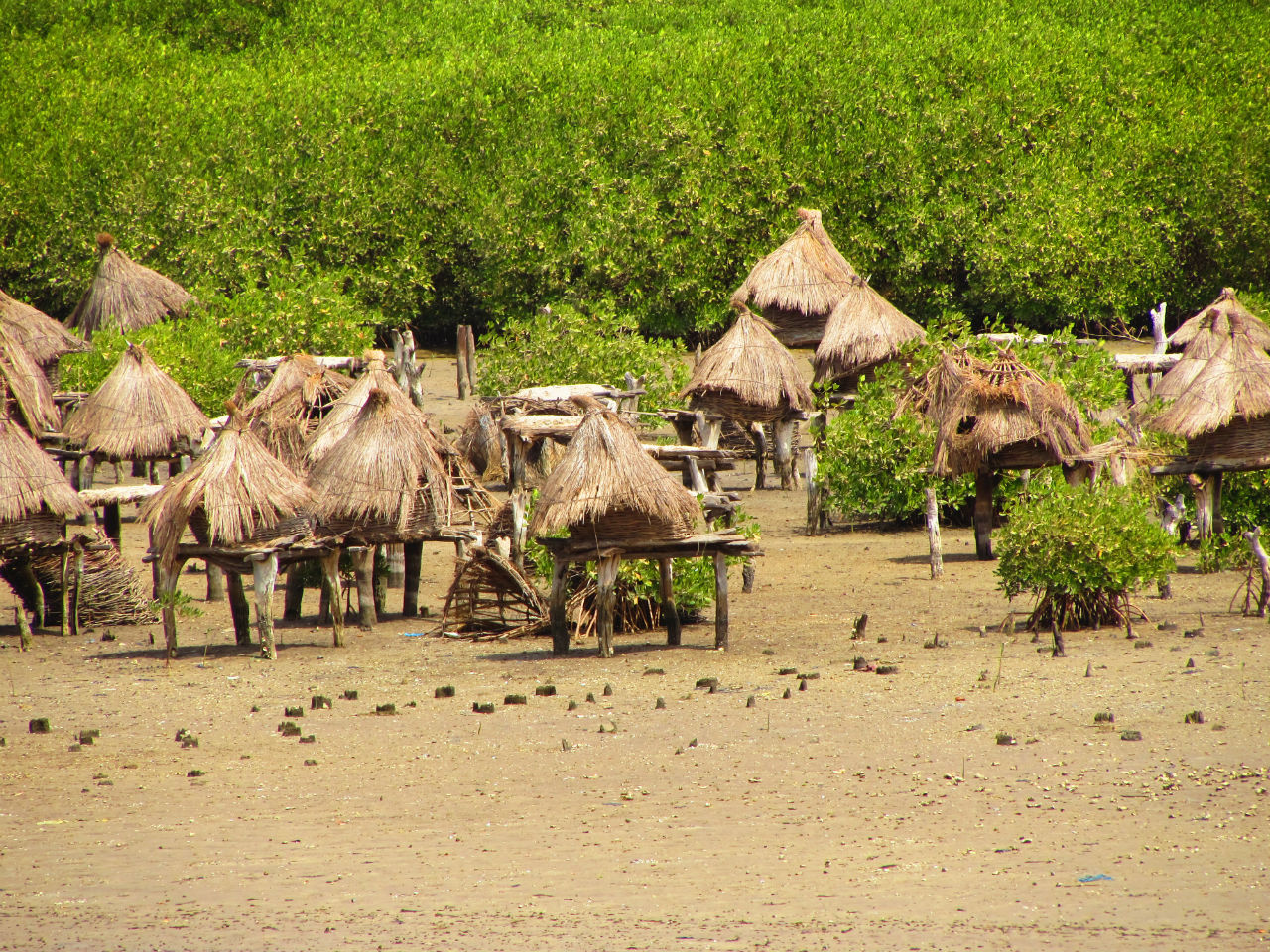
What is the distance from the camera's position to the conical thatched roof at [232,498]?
13312 mm

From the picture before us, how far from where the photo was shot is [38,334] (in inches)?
929

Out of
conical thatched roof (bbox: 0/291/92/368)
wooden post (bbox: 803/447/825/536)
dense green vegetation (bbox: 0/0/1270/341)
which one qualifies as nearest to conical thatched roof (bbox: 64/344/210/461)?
conical thatched roof (bbox: 0/291/92/368)

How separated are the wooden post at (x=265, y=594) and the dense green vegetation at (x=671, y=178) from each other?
14.8 m

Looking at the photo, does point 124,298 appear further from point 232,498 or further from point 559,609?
point 559,609

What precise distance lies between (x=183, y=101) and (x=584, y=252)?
9.73m

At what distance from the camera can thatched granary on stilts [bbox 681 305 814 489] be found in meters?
22.4

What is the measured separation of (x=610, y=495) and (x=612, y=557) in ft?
1.92

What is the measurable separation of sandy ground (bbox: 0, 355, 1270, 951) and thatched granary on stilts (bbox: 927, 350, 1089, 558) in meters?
3.29

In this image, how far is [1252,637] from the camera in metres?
12.5

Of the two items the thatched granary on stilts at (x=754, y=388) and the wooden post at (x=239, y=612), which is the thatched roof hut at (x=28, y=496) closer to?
the wooden post at (x=239, y=612)

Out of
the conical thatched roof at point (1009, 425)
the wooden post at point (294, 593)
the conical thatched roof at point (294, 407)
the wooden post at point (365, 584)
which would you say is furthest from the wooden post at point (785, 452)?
the wooden post at point (365, 584)

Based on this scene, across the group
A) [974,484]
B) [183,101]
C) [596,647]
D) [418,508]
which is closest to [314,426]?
[418,508]

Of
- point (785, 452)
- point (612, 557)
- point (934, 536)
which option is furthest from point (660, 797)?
point (785, 452)

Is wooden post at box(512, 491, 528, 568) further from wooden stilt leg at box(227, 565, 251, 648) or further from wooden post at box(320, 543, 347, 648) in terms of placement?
wooden stilt leg at box(227, 565, 251, 648)
